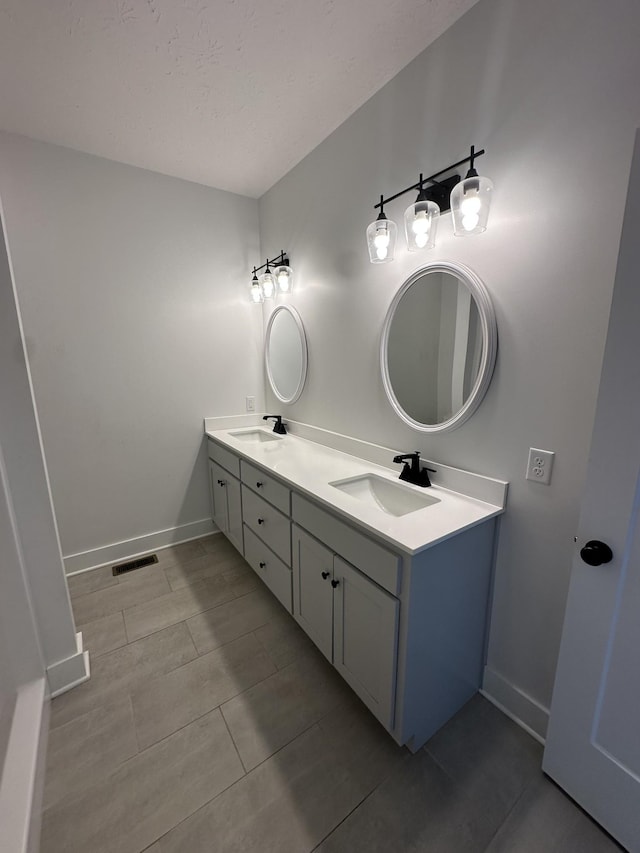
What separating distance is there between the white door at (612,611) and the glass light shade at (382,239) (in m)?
0.86

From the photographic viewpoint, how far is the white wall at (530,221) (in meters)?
1.01

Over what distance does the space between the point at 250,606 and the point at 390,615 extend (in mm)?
1159

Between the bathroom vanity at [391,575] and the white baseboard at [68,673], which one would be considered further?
the white baseboard at [68,673]

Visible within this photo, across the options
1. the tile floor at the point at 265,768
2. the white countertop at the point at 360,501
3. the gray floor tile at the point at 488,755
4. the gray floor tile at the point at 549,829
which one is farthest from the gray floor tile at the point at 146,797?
the white countertop at the point at 360,501

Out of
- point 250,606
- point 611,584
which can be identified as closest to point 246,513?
point 250,606

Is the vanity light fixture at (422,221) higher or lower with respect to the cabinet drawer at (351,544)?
higher

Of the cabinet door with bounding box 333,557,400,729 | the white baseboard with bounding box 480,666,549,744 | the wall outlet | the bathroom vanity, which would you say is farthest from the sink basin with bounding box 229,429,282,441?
the white baseboard with bounding box 480,666,549,744

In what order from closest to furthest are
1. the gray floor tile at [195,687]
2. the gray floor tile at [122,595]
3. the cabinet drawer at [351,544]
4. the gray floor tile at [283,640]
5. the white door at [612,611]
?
the white door at [612,611], the cabinet drawer at [351,544], the gray floor tile at [195,687], the gray floor tile at [283,640], the gray floor tile at [122,595]

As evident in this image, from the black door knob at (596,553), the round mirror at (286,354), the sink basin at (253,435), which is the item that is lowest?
the sink basin at (253,435)

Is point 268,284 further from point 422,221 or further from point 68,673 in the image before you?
point 68,673

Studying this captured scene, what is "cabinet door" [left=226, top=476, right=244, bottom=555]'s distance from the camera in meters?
2.28

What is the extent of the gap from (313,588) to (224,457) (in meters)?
1.20

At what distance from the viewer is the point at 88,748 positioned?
4.23ft

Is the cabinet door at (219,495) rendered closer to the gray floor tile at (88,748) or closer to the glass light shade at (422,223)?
the gray floor tile at (88,748)
